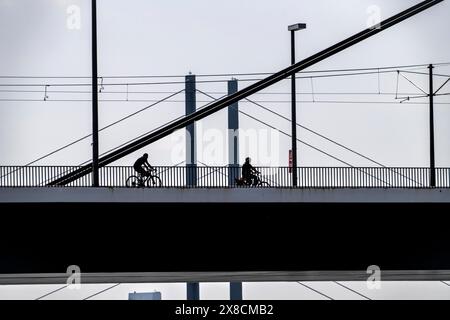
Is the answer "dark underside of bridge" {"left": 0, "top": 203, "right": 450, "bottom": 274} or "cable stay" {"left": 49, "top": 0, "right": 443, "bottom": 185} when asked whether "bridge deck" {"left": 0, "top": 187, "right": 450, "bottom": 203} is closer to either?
"dark underside of bridge" {"left": 0, "top": 203, "right": 450, "bottom": 274}

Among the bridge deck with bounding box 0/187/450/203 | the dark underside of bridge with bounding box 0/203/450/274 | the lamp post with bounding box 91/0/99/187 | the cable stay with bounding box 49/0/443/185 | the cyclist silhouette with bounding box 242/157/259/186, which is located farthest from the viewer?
the cyclist silhouette with bounding box 242/157/259/186

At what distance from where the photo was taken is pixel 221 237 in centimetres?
4112

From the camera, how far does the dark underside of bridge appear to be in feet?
131

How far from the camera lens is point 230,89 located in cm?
8888

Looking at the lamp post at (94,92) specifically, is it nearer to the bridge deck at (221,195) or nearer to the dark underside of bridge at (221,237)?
the bridge deck at (221,195)

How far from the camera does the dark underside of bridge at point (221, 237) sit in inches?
1571

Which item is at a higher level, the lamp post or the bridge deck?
the lamp post

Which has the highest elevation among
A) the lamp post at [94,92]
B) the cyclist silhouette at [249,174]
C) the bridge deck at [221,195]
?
the lamp post at [94,92]

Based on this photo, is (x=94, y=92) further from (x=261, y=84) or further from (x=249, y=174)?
(x=249, y=174)

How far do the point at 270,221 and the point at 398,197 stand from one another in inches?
147
